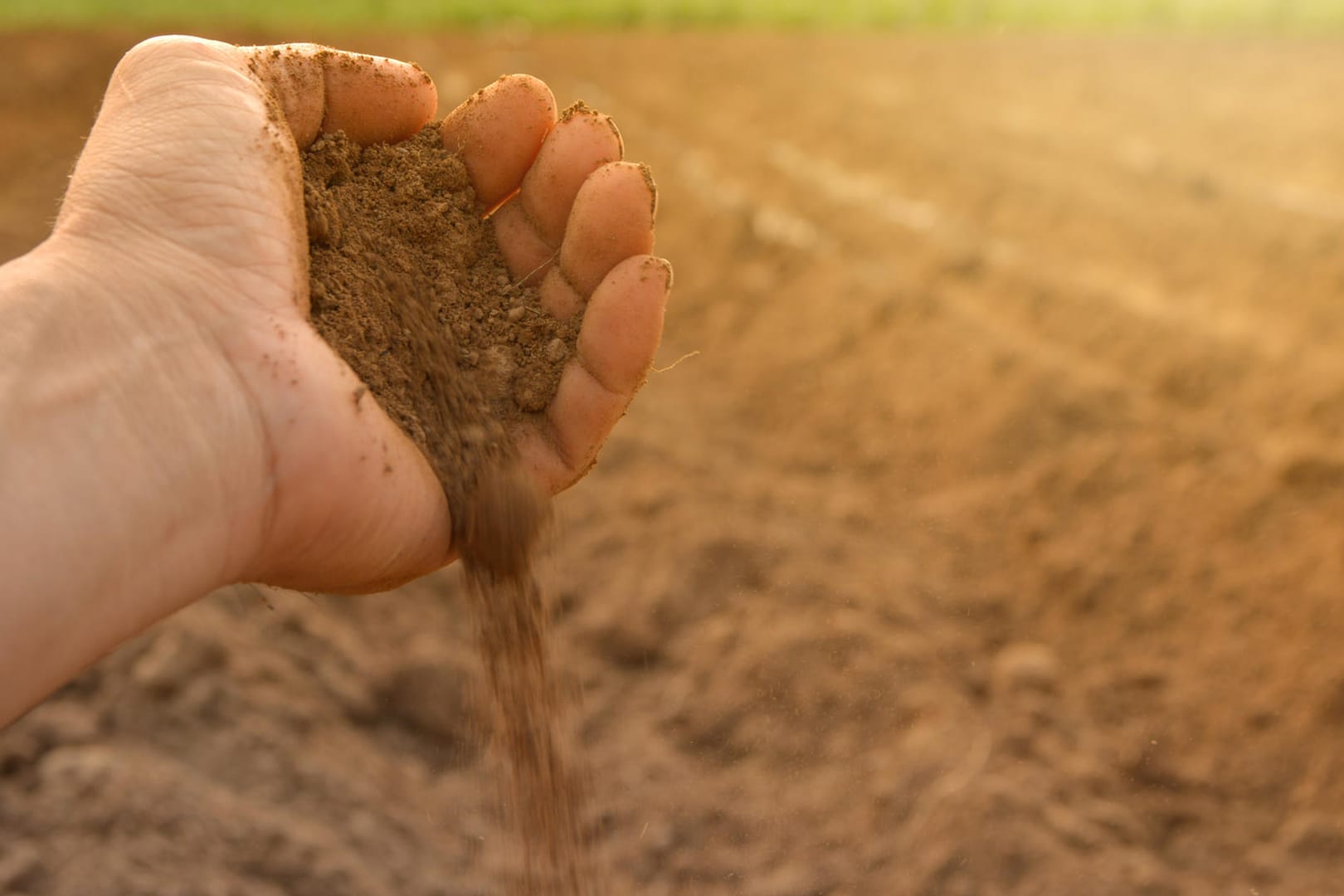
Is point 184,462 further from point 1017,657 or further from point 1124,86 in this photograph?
point 1124,86

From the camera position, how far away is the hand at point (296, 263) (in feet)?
4.09

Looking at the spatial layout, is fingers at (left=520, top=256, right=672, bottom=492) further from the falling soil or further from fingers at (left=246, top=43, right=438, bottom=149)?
fingers at (left=246, top=43, right=438, bottom=149)

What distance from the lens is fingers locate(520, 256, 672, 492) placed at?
141 centimetres

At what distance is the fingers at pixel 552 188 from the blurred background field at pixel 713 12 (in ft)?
13.4

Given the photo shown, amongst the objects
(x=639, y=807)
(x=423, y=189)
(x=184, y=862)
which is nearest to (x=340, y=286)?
(x=423, y=189)

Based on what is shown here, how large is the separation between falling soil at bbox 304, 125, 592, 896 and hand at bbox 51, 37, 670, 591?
0.04 meters

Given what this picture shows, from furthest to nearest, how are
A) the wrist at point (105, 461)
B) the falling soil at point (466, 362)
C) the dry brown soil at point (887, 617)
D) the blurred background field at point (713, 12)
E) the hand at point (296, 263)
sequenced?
the blurred background field at point (713, 12), the dry brown soil at point (887, 617), the falling soil at point (466, 362), the hand at point (296, 263), the wrist at point (105, 461)

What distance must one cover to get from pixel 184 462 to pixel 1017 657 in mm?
1598

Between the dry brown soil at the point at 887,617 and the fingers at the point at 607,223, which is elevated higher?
the fingers at the point at 607,223

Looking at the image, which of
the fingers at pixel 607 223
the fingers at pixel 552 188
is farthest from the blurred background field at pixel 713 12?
the fingers at pixel 607 223

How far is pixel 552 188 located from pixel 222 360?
20.1 inches

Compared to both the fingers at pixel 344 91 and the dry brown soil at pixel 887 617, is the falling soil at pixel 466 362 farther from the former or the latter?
the dry brown soil at pixel 887 617

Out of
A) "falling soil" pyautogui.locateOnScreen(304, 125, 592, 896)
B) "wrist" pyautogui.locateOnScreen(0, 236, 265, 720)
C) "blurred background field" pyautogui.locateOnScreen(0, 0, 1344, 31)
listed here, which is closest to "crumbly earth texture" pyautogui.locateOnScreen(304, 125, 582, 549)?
"falling soil" pyautogui.locateOnScreen(304, 125, 592, 896)

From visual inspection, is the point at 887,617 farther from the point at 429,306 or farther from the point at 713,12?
the point at 713,12
